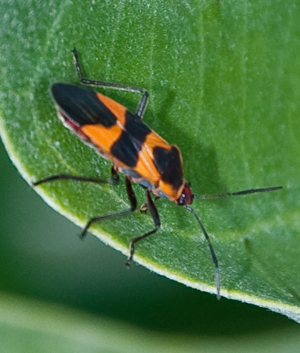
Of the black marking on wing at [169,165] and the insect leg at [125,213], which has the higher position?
the black marking on wing at [169,165]

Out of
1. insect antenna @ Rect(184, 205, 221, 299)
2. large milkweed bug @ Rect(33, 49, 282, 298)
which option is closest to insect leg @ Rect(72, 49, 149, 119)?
large milkweed bug @ Rect(33, 49, 282, 298)

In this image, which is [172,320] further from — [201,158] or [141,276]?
[201,158]

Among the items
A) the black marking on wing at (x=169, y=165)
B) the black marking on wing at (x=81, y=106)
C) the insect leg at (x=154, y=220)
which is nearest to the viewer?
the insect leg at (x=154, y=220)

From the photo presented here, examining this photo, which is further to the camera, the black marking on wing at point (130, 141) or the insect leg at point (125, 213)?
the black marking on wing at point (130, 141)

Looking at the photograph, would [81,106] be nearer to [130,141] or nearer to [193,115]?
[130,141]

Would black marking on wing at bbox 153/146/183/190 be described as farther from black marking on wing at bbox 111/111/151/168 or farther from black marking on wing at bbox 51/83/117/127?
black marking on wing at bbox 51/83/117/127

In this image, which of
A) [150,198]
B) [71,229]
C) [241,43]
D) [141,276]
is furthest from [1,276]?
[241,43]

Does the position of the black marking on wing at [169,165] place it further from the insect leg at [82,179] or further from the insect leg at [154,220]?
the insect leg at [82,179]

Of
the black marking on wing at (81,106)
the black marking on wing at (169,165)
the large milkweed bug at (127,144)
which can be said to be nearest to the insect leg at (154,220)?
the large milkweed bug at (127,144)
